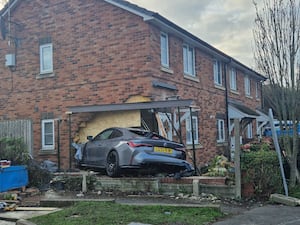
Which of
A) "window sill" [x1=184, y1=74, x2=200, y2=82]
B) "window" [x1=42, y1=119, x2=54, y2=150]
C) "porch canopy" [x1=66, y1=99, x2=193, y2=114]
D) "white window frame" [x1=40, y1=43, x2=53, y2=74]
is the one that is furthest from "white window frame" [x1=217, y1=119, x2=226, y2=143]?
"white window frame" [x1=40, y1=43, x2=53, y2=74]

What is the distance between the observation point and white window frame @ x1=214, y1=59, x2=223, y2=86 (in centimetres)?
2072

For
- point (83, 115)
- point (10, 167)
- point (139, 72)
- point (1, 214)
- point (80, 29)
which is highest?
point (80, 29)

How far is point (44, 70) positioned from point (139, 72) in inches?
197

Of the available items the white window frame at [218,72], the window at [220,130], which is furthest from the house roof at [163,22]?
the window at [220,130]

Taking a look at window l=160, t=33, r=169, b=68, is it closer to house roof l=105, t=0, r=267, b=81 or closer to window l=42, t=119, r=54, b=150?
house roof l=105, t=0, r=267, b=81

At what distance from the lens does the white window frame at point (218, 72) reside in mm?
20722

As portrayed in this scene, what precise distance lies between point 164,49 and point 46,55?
530cm

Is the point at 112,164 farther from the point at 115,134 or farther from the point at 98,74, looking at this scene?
the point at 98,74

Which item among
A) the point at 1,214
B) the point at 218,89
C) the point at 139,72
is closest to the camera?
the point at 1,214

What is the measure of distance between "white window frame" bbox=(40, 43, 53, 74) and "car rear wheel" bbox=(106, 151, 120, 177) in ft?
22.0

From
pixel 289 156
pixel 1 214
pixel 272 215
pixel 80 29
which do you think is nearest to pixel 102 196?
pixel 1 214

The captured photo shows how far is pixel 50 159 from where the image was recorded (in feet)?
53.3

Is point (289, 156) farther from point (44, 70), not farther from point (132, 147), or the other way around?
point (44, 70)

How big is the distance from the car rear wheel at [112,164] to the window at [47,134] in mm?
5473
